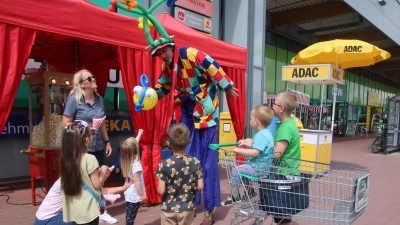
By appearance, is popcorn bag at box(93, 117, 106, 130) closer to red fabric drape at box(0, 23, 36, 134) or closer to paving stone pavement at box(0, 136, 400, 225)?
red fabric drape at box(0, 23, 36, 134)

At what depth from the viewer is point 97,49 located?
5332mm

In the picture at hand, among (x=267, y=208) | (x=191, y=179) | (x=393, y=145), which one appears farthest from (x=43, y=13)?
(x=393, y=145)

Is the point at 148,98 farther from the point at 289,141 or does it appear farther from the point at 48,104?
the point at 48,104

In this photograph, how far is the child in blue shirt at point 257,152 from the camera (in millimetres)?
2590

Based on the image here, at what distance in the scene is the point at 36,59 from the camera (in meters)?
5.24

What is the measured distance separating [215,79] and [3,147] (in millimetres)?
4192

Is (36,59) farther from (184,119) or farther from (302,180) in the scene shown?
(302,180)

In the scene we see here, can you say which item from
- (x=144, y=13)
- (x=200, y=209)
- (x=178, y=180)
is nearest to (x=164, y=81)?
(x=144, y=13)

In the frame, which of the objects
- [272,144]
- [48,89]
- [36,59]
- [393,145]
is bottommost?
[393,145]

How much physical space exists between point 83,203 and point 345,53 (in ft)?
24.6

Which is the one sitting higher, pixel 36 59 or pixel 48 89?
pixel 36 59

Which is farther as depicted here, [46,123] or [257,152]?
[46,123]

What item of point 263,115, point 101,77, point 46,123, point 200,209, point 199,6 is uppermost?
point 199,6

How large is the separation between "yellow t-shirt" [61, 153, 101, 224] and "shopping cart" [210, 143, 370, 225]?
3.43 ft
